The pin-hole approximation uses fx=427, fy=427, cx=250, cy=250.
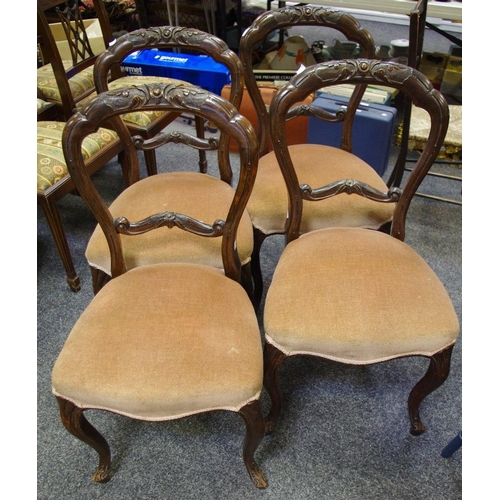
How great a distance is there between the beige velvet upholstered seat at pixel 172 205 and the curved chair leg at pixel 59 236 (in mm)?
318

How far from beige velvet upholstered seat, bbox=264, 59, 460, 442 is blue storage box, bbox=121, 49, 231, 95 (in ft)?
4.81

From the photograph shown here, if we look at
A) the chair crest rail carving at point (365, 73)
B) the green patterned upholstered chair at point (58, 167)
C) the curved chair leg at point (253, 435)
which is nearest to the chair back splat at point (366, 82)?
the chair crest rail carving at point (365, 73)

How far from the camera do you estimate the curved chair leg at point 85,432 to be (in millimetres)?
835

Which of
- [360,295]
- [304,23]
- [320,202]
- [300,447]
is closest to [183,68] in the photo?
[304,23]

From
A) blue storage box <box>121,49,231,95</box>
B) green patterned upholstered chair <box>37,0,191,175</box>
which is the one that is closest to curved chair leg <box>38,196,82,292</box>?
green patterned upholstered chair <box>37,0,191,175</box>

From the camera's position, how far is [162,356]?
0.80 m

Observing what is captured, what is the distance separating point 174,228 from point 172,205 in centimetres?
8

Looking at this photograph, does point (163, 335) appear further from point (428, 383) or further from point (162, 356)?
point (428, 383)

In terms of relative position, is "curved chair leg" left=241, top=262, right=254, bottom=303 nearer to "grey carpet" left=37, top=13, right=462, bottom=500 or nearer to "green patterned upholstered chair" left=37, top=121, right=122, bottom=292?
"grey carpet" left=37, top=13, right=462, bottom=500

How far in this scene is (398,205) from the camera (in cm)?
104

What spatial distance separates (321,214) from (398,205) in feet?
0.70

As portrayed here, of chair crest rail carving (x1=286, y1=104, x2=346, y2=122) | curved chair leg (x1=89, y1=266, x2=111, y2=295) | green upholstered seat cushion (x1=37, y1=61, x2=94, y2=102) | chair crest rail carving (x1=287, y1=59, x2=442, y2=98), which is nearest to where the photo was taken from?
chair crest rail carving (x1=287, y1=59, x2=442, y2=98)

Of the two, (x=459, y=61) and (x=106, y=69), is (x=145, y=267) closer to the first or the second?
(x=106, y=69)

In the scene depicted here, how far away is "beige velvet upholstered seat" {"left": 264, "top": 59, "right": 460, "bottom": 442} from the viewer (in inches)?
33.9
